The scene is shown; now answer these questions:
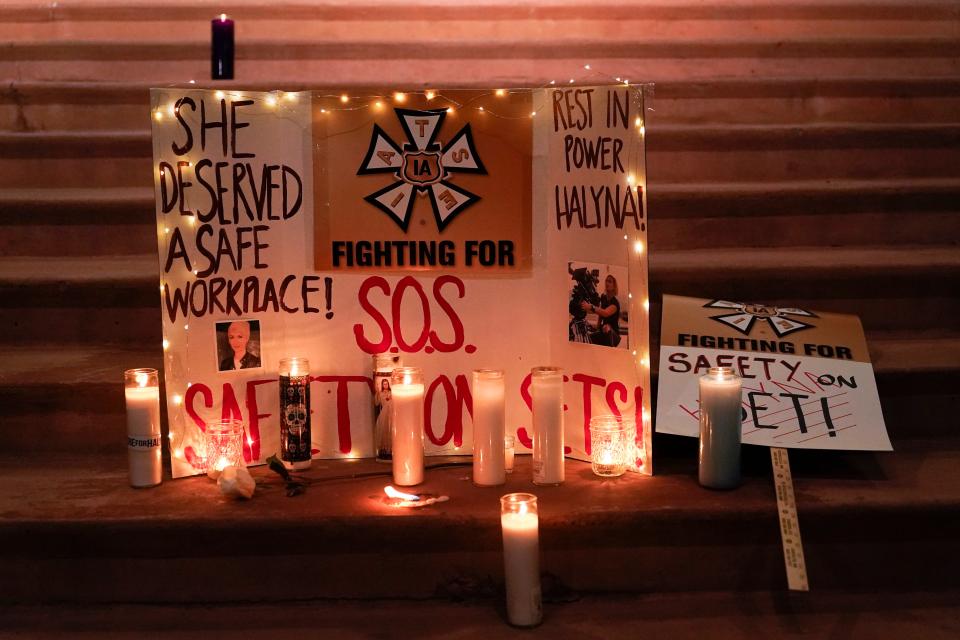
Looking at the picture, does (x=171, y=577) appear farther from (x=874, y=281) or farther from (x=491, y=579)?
(x=874, y=281)

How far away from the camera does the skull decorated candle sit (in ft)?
6.72

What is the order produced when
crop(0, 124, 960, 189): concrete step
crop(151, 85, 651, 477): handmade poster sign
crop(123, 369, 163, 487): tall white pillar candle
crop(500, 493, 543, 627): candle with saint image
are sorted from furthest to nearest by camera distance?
crop(0, 124, 960, 189): concrete step, crop(151, 85, 651, 477): handmade poster sign, crop(123, 369, 163, 487): tall white pillar candle, crop(500, 493, 543, 627): candle with saint image

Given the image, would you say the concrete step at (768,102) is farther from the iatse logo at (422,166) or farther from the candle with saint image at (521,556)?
the candle with saint image at (521,556)

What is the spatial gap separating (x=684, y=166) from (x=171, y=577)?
5.67ft

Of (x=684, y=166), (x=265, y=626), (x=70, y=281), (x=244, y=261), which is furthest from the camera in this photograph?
(x=684, y=166)

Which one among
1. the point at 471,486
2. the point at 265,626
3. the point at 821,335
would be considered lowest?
the point at 265,626

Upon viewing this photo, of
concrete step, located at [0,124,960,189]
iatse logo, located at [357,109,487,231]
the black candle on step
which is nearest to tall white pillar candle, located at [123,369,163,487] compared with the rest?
iatse logo, located at [357,109,487,231]

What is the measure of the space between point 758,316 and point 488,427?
2.26 feet

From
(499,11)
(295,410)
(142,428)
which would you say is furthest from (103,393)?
(499,11)

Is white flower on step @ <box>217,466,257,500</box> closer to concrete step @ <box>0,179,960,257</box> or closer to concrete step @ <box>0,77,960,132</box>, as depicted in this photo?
concrete step @ <box>0,179,960,257</box>

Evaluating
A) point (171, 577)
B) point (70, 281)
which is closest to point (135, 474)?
point (171, 577)

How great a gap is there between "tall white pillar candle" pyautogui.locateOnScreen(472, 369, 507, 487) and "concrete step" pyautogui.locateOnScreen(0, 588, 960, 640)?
0.78 feet

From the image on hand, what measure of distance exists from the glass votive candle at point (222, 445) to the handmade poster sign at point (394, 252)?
0.11ft

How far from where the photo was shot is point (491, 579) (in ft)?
6.12
